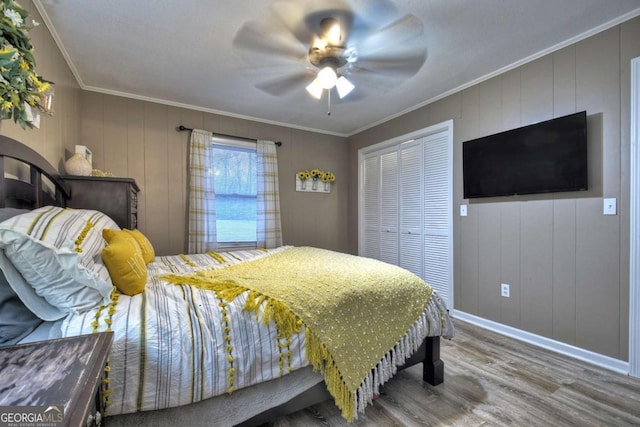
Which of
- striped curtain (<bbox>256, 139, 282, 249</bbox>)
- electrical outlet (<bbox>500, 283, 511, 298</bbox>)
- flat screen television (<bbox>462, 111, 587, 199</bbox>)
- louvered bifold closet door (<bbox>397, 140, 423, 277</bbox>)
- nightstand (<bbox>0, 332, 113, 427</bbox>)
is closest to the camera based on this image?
nightstand (<bbox>0, 332, 113, 427</bbox>)

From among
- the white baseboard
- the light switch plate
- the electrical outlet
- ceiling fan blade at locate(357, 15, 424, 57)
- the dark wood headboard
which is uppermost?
Result: ceiling fan blade at locate(357, 15, 424, 57)

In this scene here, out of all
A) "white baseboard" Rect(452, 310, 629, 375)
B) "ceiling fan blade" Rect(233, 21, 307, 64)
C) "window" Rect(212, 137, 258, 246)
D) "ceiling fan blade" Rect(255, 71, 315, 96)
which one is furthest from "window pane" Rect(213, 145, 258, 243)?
"white baseboard" Rect(452, 310, 629, 375)

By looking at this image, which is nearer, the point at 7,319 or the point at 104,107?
the point at 7,319

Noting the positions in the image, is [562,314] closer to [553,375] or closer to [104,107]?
[553,375]

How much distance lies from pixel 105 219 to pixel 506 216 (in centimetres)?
326

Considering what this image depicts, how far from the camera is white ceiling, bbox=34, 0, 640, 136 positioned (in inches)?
69.5

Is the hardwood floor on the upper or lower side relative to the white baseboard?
lower

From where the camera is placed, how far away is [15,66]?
1.09 m

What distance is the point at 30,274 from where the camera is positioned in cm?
95

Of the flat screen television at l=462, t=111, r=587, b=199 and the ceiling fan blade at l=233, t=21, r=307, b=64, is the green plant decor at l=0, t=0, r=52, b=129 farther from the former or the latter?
the flat screen television at l=462, t=111, r=587, b=199

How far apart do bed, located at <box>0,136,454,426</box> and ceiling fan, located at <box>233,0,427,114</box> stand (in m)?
1.54

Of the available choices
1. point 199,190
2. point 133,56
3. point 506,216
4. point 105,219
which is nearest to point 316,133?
point 199,190

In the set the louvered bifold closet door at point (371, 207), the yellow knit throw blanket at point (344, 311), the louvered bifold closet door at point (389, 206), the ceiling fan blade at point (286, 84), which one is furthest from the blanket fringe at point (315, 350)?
the louvered bifold closet door at point (371, 207)

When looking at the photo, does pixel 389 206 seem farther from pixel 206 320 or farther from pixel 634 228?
pixel 206 320
